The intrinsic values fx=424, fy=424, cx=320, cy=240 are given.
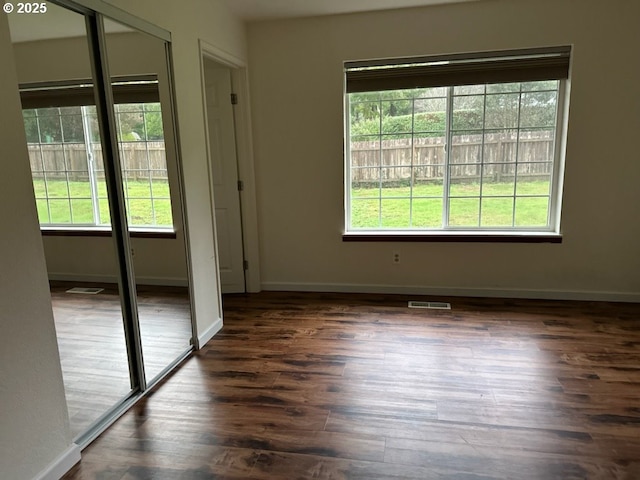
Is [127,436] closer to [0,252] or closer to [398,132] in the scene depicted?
[0,252]

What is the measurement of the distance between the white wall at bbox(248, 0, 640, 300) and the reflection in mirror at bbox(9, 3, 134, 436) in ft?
6.88

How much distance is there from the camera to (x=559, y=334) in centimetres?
317

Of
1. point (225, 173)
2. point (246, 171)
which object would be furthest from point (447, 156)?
point (225, 173)

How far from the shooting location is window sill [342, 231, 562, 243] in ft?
12.5

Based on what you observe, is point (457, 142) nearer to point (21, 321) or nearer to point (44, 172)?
point (44, 172)

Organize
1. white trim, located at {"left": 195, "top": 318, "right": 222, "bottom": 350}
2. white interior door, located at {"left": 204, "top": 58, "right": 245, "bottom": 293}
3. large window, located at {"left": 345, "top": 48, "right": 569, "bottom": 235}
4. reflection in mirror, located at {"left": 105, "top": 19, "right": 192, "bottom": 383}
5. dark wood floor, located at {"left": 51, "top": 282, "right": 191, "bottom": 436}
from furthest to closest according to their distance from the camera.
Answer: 1. white interior door, located at {"left": 204, "top": 58, "right": 245, "bottom": 293}
2. large window, located at {"left": 345, "top": 48, "right": 569, "bottom": 235}
3. white trim, located at {"left": 195, "top": 318, "right": 222, "bottom": 350}
4. reflection in mirror, located at {"left": 105, "top": 19, "right": 192, "bottom": 383}
5. dark wood floor, located at {"left": 51, "top": 282, "right": 191, "bottom": 436}

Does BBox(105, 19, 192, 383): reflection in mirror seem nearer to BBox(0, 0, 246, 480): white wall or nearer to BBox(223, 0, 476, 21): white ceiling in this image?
BBox(0, 0, 246, 480): white wall

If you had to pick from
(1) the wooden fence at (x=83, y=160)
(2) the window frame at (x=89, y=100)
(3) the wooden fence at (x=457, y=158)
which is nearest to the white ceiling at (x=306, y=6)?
(3) the wooden fence at (x=457, y=158)

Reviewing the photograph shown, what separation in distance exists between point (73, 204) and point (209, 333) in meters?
1.53

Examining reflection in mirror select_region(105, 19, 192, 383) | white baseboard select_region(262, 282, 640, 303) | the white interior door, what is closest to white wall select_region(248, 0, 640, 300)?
white baseboard select_region(262, 282, 640, 303)

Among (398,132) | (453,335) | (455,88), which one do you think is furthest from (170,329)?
(455,88)

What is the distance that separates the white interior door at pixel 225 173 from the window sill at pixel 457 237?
3.63 ft

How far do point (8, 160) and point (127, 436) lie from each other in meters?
1.43

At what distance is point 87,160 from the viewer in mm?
2158
